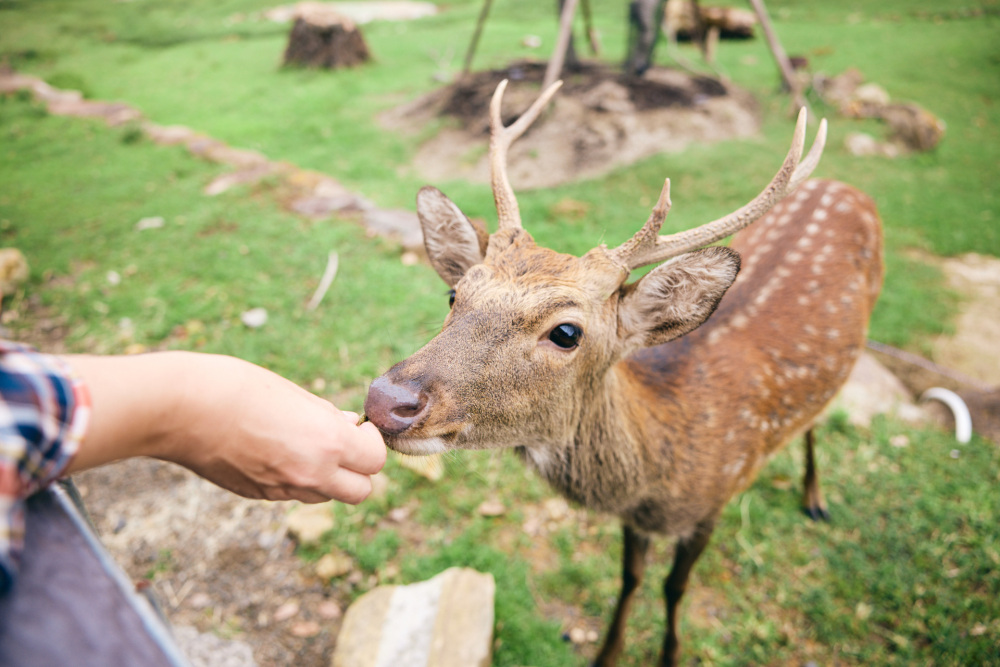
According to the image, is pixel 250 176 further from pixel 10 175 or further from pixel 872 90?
pixel 872 90

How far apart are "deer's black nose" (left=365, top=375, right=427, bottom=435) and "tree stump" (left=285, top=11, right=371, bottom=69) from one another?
12017 millimetres

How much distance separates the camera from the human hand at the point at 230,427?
841mm

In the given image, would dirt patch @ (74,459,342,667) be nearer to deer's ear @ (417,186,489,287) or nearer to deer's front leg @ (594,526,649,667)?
deer's front leg @ (594,526,649,667)

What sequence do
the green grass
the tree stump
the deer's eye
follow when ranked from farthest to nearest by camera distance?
the tree stump < the green grass < the deer's eye

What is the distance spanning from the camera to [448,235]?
7.39 ft

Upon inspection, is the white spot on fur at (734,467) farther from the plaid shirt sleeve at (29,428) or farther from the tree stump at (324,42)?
the tree stump at (324,42)

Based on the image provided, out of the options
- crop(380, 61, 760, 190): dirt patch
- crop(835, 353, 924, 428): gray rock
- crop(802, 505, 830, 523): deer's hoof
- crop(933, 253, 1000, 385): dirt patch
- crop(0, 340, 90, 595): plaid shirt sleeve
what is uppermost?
crop(0, 340, 90, 595): plaid shirt sleeve

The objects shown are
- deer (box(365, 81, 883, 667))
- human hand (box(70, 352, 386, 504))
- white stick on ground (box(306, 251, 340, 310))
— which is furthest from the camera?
white stick on ground (box(306, 251, 340, 310))

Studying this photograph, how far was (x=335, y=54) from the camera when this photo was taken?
11.4 m

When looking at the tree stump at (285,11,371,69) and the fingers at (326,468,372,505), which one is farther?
the tree stump at (285,11,371,69)

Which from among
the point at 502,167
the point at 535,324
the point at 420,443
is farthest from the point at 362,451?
the point at 502,167

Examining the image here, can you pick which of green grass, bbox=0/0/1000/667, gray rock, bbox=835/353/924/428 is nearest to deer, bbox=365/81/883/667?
green grass, bbox=0/0/1000/667

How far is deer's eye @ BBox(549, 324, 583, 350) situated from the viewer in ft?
6.08

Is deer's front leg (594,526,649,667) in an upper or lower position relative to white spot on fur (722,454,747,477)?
lower
